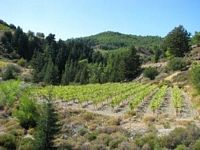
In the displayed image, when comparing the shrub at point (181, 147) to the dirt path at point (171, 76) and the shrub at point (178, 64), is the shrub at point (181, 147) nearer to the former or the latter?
the dirt path at point (171, 76)

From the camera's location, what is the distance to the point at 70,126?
37.2 meters

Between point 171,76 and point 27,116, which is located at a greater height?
point 171,76

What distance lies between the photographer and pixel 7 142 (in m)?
32.5

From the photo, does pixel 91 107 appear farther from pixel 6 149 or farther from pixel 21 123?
pixel 6 149

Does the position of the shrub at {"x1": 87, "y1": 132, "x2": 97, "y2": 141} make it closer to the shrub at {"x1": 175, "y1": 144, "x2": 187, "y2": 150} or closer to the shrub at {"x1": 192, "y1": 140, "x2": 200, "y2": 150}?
the shrub at {"x1": 175, "y1": 144, "x2": 187, "y2": 150}

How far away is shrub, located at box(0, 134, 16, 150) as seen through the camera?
3231 centimetres

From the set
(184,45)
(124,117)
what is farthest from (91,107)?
(184,45)

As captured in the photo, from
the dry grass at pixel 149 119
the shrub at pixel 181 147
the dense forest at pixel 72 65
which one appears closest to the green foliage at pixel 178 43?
the dense forest at pixel 72 65

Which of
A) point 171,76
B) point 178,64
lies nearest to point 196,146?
point 171,76

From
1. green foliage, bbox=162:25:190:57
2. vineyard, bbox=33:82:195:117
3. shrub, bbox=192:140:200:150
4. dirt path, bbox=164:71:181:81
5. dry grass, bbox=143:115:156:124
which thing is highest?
green foliage, bbox=162:25:190:57

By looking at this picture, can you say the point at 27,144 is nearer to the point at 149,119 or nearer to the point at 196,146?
the point at 149,119

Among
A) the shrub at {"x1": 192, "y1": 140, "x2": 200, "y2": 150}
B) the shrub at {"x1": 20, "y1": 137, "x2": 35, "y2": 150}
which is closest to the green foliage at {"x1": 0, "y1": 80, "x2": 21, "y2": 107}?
the shrub at {"x1": 20, "y1": 137, "x2": 35, "y2": 150}

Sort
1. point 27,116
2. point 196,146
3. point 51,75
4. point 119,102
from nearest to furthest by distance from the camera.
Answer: point 196,146, point 27,116, point 119,102, point 51,75

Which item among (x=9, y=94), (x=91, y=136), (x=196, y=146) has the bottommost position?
(x=91, y=136)
